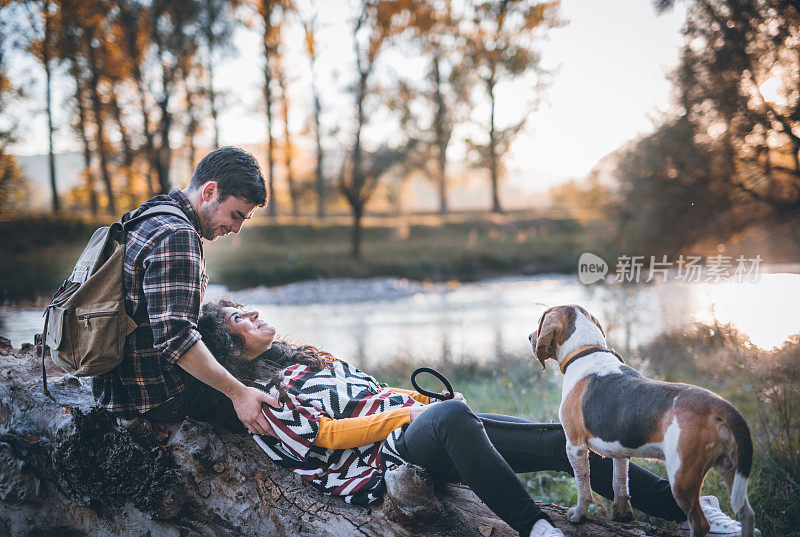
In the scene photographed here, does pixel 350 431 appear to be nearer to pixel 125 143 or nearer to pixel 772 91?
pixel 772 91

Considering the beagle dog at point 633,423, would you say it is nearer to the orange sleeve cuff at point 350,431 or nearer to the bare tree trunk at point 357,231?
the orange sleeve cuff at point 350,431

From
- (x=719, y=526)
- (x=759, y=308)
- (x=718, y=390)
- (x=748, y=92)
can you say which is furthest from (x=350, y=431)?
(x=748, y=92)

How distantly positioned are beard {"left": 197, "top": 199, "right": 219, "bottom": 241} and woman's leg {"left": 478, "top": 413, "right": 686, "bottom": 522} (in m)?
1.46

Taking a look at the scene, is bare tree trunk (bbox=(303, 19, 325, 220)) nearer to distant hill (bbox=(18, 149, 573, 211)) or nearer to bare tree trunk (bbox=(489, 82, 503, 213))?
distant hill (bbox=(18, 149, 573, 211))

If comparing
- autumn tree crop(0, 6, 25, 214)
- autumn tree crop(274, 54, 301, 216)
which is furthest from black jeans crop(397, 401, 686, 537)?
autumn tree crop(274, 54, 301, 216)

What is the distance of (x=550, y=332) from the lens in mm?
2053

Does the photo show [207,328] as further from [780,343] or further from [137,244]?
[780,343]

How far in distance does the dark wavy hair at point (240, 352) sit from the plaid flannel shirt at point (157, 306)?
0.19 m

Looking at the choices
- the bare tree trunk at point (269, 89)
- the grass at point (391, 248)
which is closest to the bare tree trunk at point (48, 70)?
the grass at point (391, 248)

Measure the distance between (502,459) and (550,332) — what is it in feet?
1.85

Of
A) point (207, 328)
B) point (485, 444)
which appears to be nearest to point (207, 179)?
point (207, 328)

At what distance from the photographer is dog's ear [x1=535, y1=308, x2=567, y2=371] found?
206cm

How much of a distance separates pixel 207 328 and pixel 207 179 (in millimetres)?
658

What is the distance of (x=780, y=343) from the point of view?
323 centimetres
